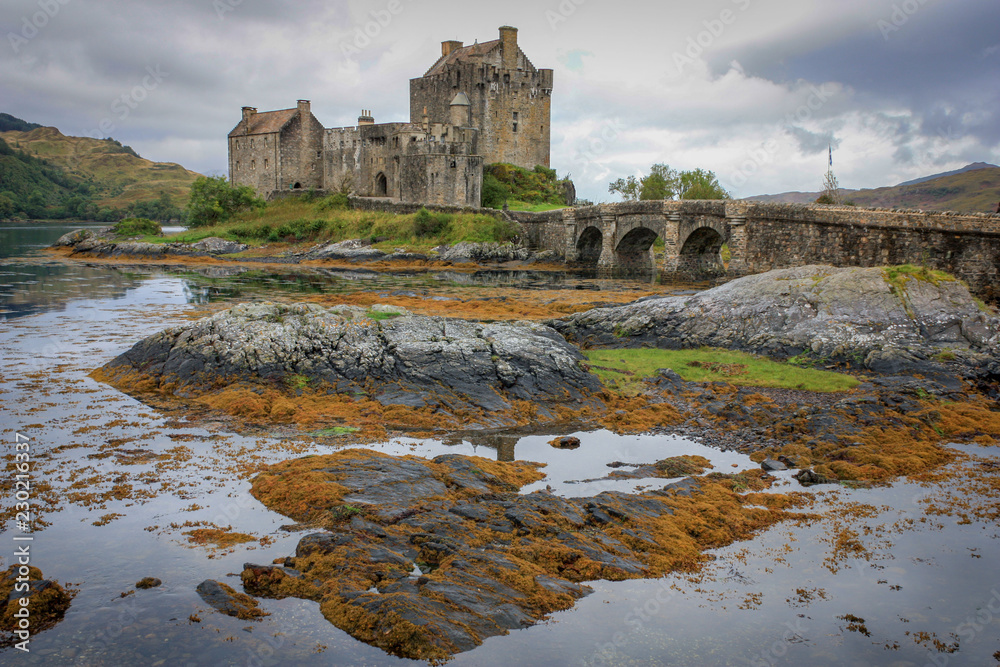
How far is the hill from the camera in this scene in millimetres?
148625

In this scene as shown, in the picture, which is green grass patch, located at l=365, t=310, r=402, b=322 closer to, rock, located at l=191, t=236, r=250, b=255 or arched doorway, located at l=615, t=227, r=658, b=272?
arched doorway, located at l=615, t=227, r=658, b=272

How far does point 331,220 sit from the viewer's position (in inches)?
2173

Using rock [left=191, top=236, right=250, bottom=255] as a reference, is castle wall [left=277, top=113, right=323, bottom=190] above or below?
above

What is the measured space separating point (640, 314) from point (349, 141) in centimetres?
4919

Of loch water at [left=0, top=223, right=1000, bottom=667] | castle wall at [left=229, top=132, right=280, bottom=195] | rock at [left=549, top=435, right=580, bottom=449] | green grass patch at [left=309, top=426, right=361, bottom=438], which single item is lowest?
loch water at [left=0, top=223, right=1000, bottom=667]

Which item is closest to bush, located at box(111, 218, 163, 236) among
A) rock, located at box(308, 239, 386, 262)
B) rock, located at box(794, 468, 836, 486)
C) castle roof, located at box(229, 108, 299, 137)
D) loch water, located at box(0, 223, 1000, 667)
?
castle roof, located at box(229, 108, 299, 137)

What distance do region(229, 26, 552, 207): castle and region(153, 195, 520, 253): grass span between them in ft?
10.8

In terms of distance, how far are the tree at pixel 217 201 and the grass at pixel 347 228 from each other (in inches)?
42.0

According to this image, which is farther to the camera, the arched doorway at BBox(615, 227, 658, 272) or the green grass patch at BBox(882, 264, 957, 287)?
the arched doorway at BBox(615, 227, 658, 272)

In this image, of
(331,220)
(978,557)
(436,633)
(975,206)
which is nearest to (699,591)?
(436,633)

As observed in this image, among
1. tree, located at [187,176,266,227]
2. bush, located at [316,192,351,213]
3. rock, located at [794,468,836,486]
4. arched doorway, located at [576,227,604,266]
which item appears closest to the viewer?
rock, located at [794,468,836,486]

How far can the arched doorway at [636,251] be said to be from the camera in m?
39.9

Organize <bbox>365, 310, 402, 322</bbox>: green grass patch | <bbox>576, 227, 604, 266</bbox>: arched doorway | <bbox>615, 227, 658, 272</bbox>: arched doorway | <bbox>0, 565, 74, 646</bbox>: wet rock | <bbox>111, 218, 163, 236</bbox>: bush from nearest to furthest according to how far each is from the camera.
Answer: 1. <bbox>0, 565, 74, 646</bbox>: wet rock
2. <bbox>365, 310, 402, 322</bbox>: green grass patch
3. <bbox>615, 227, 658, 272</bbox>: arched doorway
4. <bbox>576, 227, 604, 266</bbox>: arched doorway
5. <bbox>111, 218, 163, 236</bbox>: bush

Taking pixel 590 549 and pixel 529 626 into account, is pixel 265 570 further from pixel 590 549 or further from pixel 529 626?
pixel 590 549
